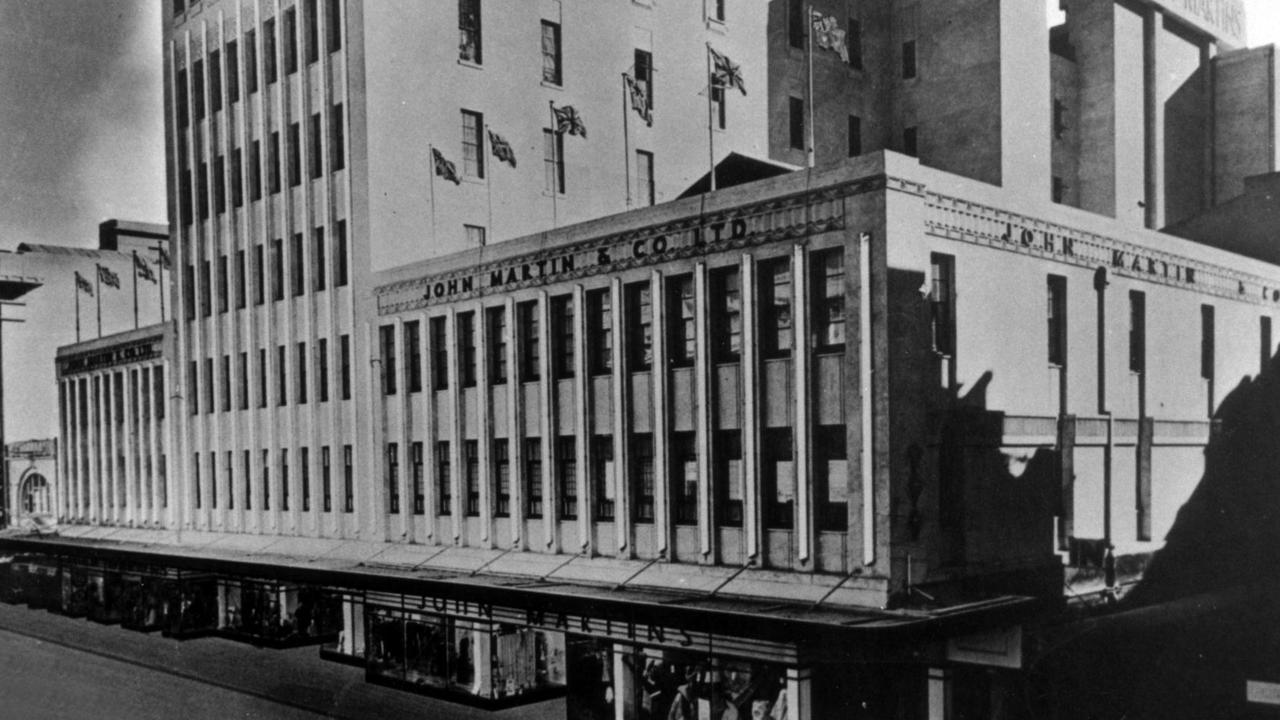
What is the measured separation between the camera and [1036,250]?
2456 centimetres

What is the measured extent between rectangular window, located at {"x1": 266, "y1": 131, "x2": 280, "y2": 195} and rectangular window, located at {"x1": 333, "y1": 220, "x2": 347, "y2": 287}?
178 inches

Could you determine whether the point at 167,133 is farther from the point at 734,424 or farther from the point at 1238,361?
the point at 1238,361

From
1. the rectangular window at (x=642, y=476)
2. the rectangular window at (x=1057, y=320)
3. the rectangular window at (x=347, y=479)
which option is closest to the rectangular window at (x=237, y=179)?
A: the rectangular window at (x=347, y=479)

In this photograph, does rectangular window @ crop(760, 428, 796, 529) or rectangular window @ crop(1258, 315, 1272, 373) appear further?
rectangular window @ crop(1258, 315, 1272, 373)

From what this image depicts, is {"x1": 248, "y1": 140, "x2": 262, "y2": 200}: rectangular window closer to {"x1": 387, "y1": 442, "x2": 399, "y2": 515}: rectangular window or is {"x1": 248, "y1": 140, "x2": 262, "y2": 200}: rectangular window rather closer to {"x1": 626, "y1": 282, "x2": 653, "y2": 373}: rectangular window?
{"x1": 387, "y1": 442, "x2": 399, "y2": 515}: rectangular window

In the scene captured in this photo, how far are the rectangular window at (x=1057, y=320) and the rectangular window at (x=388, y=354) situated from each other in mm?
18503

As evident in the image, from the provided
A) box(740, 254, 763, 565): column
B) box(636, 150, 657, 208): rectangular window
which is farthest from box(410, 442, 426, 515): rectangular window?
box(636, 150, 657, 208): rectangular window

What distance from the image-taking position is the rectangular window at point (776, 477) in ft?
73.6

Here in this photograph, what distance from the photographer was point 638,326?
83.5 feet

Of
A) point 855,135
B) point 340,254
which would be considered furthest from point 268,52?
point 855,135

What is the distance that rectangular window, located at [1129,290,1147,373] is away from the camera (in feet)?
91.2

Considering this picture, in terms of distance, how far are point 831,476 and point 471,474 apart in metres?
12.0

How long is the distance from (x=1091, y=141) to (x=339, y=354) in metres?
30.1

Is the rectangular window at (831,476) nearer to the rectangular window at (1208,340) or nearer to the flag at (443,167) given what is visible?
the rectangular window at (1208,340)
